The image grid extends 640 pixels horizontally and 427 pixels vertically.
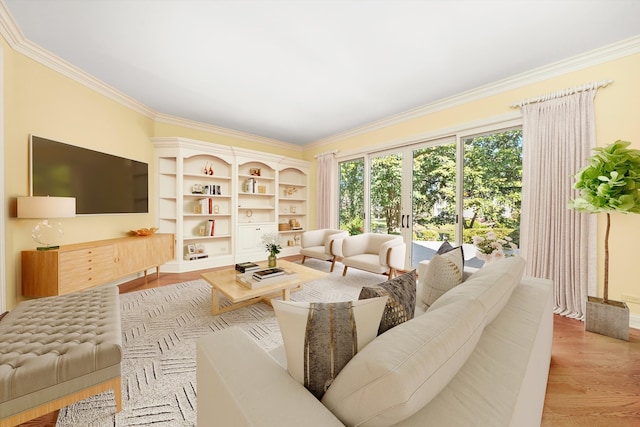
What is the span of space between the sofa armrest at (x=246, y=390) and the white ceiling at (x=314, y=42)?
235cm

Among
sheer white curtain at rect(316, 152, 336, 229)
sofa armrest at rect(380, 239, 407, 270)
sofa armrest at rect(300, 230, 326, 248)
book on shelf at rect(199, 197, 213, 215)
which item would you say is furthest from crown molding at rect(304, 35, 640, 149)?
book on shelf at rect(199, 197, 213, 215)

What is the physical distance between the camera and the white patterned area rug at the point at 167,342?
1313 mm

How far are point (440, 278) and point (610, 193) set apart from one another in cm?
177

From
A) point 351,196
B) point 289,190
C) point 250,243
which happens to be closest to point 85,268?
point 250,243

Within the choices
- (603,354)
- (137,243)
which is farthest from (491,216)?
(137,243)

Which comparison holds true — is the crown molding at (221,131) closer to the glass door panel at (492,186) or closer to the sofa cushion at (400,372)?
the glass door panel at (492,186)

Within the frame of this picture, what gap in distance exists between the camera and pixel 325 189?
18.0 feet

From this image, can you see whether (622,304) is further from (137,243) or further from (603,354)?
(137,243)

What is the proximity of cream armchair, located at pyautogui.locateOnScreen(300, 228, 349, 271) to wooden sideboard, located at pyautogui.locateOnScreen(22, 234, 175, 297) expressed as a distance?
8.07 ft

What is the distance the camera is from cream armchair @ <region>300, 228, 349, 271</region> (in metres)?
4.11

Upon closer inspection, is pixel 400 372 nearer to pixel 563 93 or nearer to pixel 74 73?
pixel 563 93

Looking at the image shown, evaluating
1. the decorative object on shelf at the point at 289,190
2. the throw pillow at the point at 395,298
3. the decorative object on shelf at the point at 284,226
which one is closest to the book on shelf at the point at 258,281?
the throw pillow at the point at 395,298

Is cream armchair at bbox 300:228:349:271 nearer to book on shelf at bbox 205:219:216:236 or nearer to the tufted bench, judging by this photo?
book on shelf at bbox 205:219:216:236

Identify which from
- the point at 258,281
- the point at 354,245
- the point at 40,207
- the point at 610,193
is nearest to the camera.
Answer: the point at 610,193
